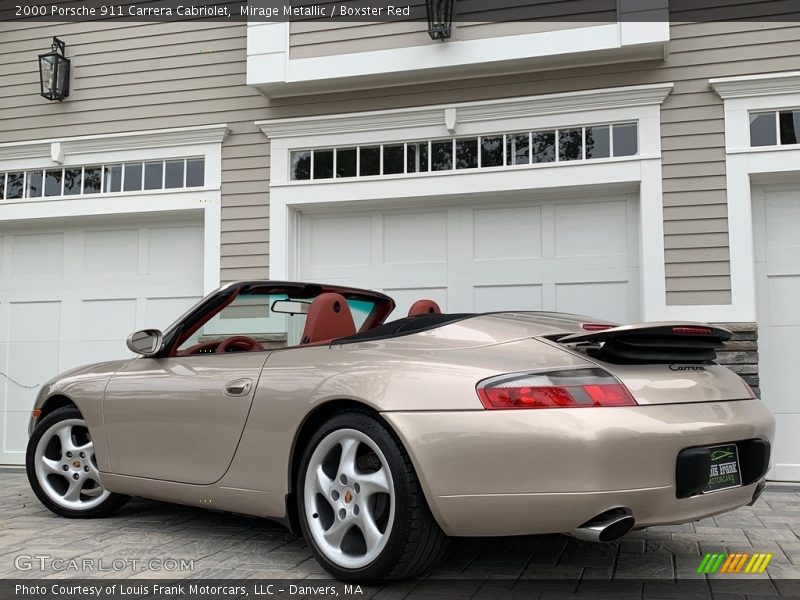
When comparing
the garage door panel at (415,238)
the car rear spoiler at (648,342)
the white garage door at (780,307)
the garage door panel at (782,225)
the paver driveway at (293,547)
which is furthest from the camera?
the garage door panel at (415,238)

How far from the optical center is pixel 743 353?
5625 mm

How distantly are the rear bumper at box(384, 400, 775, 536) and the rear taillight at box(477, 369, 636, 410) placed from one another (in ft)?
0.11

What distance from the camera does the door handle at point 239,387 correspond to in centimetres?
337

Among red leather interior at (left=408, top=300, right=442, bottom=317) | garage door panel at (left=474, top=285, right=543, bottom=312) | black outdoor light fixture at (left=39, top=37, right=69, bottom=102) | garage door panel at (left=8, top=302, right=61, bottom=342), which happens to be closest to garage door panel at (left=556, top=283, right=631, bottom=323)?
garage door panel at (left=474, top=285, right=543, bottom=312)

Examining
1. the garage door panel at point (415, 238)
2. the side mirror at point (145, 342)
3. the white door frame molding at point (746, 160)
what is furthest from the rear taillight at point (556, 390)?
the garage door panel at point (415, 238)

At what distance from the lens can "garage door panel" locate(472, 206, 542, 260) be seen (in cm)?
642

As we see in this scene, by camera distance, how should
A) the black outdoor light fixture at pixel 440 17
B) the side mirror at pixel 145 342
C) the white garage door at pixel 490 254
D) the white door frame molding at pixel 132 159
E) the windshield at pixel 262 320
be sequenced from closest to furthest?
the side mirror at pixel 145 342 → the windshield at pixel 262 320 → the black outdoor light fixture at pixel 440 17 → the white garage door at pixel 490 254 → the white door frame molding at pixel 132 159

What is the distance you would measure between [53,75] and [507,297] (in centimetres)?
476

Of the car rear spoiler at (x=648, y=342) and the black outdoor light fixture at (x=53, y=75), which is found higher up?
the black outdoor light fixture at (x=53, y=75)

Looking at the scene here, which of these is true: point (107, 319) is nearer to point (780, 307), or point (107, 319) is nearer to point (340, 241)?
point (340, 241)

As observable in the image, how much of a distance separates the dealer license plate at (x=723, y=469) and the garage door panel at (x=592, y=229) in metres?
3.53

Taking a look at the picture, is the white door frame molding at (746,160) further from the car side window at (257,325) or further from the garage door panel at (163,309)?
the garage door panel at (163,309)

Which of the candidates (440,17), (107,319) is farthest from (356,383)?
(107,319)

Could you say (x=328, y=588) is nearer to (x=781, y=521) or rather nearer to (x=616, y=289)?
(x=781, y=521)
